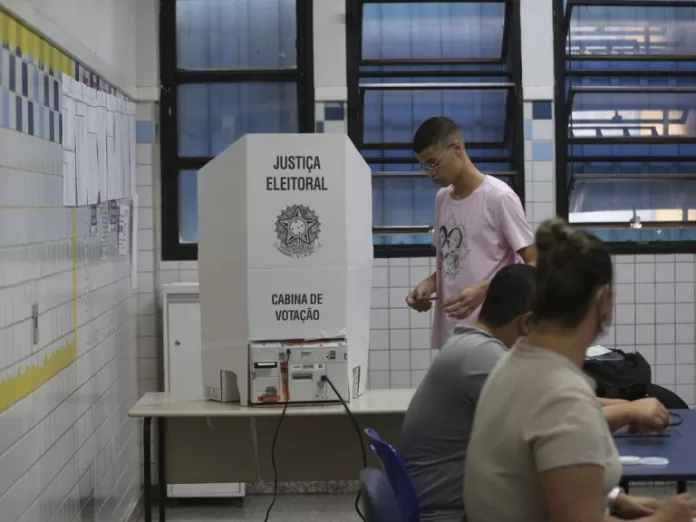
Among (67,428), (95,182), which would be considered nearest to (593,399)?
Result: (67,428)

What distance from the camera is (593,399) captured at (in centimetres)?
161

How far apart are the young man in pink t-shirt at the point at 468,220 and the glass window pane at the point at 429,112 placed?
182 cm

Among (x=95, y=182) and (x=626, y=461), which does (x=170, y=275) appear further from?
(x=626, y=461)

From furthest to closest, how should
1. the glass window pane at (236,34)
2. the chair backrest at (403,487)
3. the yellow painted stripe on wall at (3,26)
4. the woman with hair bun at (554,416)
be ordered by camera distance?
the glass window pane at (236,34)
the yellow painted stripe on wall at (3,26)
the chair backrest at (403,487)
the woman with hair bun at (554,416)

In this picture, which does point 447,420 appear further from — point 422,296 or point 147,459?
point 147,459

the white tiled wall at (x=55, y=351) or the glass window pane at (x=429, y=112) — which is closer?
the white tiled wall at (x=55, y=351)

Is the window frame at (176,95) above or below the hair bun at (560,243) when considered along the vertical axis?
above

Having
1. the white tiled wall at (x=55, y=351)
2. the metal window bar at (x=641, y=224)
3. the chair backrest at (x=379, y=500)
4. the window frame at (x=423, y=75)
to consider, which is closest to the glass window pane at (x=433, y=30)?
the window frame at (x=423, y=75)

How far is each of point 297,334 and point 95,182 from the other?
1202 millimetres

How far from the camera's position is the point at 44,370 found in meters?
3.20

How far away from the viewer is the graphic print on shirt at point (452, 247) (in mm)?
3521

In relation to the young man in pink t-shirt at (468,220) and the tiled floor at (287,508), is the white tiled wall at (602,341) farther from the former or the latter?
the young man in pink t-shirt at (468,220)

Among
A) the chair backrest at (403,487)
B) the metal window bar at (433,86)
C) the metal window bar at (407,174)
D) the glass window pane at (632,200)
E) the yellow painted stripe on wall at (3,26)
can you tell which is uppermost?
the metal window bar at (433,86)

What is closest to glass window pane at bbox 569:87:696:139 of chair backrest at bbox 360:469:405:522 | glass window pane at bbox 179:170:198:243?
glass window pane at bbox 179:170:198:243
